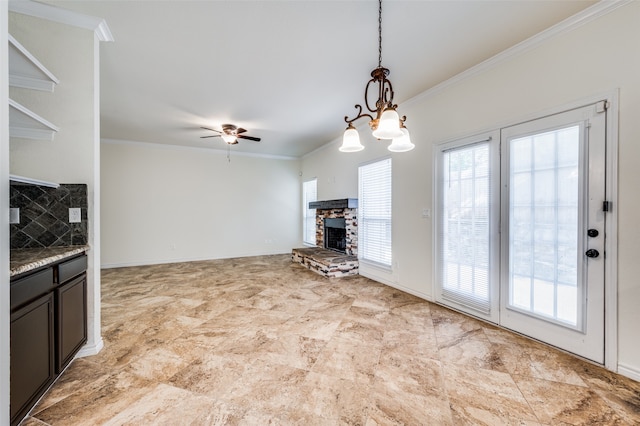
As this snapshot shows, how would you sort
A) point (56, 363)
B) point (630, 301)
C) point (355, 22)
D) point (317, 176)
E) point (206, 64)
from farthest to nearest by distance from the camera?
point (317, 176)
point (206, 64)
point (355, 22)
point (630, 301)
point (56, 363)

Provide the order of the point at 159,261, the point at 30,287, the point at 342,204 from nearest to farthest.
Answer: the point at 30,287, the point at 342,204, the point at 159,261

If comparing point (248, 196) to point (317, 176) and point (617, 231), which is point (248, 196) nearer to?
point (317, 176)

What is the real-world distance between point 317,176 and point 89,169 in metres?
4.96

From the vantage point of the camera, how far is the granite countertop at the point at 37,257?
1487 millimetres

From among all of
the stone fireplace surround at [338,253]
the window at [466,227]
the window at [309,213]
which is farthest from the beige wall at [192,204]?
the window at [466,227]

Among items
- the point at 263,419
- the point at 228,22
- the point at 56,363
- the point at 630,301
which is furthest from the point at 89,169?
the point at 630,301

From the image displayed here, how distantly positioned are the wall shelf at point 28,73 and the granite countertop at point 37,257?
1311mm

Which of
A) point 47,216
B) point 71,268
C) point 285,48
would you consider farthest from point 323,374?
point 285,48

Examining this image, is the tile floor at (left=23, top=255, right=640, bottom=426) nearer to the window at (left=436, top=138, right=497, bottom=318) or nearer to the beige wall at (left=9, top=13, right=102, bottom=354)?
the window at (left=436, top=138, right=497, bottom=318)

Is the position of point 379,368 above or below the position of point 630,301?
below

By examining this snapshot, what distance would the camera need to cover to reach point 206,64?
290cm

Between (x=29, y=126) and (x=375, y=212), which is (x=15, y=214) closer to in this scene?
(x=29, y=126)

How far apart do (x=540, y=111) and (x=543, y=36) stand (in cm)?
67

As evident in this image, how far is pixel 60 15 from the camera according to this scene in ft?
7.14
